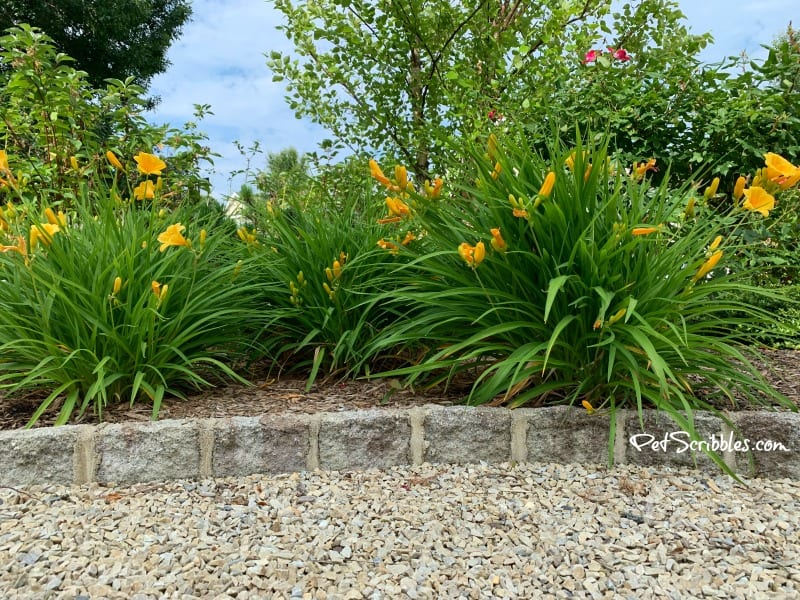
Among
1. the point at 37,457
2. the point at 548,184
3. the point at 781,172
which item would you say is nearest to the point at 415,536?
the point at 548,184

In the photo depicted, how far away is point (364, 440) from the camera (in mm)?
2152

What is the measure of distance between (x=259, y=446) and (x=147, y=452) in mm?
388

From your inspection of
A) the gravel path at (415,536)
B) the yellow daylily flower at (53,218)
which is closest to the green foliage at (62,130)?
the yellow daylily flower at (53,218)

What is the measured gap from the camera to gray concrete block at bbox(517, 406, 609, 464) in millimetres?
2131

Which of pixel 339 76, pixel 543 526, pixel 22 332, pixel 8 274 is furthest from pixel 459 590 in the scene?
pixel 339 76

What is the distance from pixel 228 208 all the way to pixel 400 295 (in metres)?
1.96

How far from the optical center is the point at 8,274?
2.58 meters

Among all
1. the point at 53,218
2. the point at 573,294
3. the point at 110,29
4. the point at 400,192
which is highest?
the point at 110,29

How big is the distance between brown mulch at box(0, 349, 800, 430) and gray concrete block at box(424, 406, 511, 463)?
0.54 ft

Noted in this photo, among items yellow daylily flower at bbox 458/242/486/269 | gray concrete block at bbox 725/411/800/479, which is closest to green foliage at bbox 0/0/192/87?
yellow daylily flower at bbox 458/242/486/269

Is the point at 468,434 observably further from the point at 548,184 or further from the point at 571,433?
the point at 548,184

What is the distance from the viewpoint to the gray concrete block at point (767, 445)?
211cm

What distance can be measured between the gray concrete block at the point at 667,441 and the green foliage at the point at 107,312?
1498 millimetres

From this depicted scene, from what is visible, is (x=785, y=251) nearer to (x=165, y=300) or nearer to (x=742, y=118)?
(x=742, y=118)
